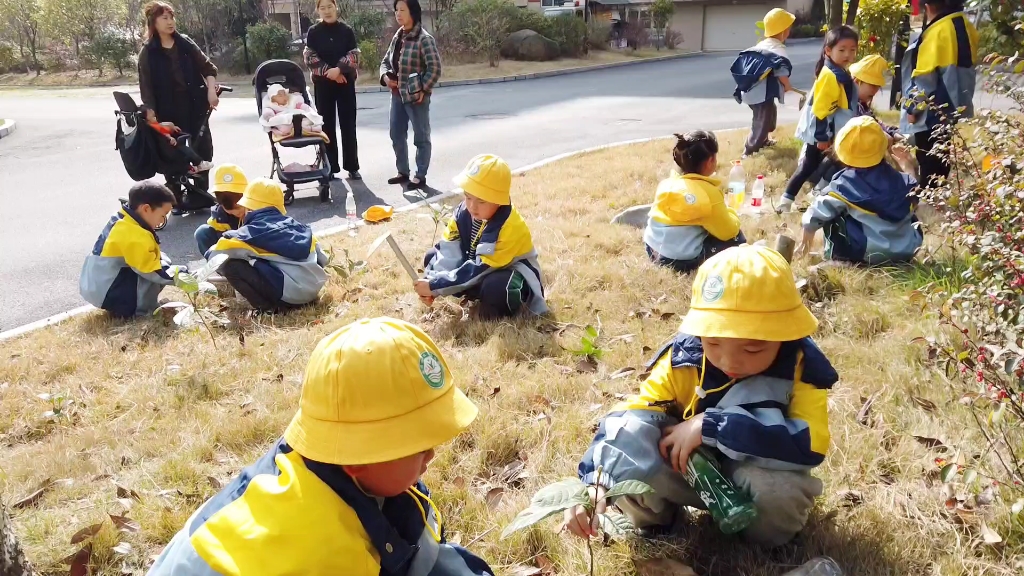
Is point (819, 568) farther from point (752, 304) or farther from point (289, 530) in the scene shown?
point (289, 530)

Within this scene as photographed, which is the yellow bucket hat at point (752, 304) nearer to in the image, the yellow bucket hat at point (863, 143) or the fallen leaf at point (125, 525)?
the fallen leaf at point (125, 525)

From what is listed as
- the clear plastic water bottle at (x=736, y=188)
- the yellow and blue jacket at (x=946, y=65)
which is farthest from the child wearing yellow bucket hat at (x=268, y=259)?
the yellow and blue jacket at (x=946, y=65)

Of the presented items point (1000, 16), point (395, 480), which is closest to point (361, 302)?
point (395, 480)

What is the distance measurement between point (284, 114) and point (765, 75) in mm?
5069

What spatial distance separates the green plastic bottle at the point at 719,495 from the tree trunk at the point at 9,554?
74.2 inches

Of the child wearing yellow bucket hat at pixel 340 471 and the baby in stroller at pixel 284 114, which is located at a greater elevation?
the baby in stroller at pixel 284 114

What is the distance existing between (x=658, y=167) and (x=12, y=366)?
19.4ft

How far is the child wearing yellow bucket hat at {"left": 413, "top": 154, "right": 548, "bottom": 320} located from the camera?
4070mm

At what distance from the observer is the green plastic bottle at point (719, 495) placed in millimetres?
2066

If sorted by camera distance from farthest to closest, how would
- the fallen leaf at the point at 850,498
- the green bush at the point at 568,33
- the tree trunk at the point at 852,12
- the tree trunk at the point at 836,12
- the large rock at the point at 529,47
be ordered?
the green bush at the point at 568,33, the large rock at the point at 529,47, the tree trunk at the point at 836,12, the tree trunk at the point at 852,12, the fallen leaf at the point at 850,498

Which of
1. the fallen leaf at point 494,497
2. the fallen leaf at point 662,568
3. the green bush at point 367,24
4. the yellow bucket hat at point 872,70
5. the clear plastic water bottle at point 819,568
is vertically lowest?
the fallen leaf at point 494,497

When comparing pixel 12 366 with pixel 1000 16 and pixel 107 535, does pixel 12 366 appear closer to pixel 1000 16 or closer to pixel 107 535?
pixel 107 535

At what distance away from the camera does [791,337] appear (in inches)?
79.0

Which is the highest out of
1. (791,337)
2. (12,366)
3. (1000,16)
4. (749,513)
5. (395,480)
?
(1000,16)
